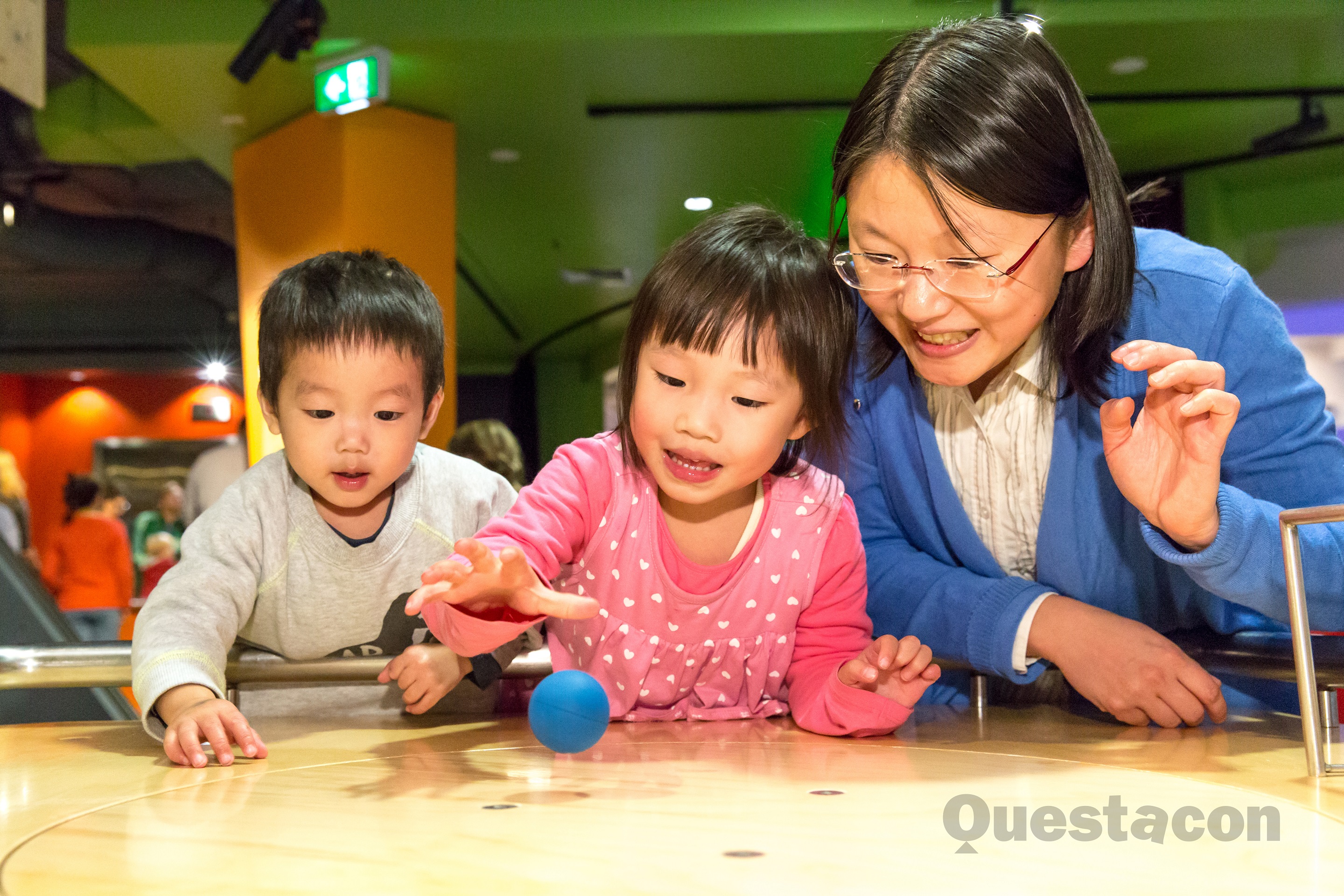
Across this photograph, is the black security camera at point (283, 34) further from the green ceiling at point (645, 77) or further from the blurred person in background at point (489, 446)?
the blurred person in background at point (489, 446)

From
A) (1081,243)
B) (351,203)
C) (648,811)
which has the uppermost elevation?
(351,203)

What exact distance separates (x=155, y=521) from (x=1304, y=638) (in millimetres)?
10546

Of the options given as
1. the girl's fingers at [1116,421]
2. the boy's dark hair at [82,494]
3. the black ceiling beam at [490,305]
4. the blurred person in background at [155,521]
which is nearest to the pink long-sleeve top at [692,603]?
the girl's fingers at [1116,421]

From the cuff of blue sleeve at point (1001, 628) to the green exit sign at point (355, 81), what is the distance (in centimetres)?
446

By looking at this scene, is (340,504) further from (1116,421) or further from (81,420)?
(81,420)

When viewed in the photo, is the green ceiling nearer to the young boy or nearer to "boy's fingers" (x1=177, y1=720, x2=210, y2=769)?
the young boy

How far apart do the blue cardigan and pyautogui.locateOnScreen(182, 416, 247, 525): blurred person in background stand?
423cm

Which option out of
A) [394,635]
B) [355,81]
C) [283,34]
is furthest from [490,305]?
→ [394,635]

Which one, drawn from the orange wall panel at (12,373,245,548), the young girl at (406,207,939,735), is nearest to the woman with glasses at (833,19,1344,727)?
the young girl at (406,207,939,735)

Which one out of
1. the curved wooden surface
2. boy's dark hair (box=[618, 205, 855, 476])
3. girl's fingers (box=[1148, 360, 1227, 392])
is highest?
boy's dark hair (box=[618, 205, 855, 476])

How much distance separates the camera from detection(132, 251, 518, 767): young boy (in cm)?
148

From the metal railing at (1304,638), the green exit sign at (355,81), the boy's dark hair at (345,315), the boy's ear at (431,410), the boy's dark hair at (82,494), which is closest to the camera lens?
the metal railing at (1304,638)

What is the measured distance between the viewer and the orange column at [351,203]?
18.8 feet

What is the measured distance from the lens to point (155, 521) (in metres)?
10.0
